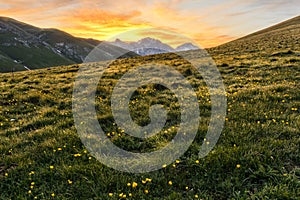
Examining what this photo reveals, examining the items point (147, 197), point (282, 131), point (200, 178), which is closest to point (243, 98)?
point (282, 131)

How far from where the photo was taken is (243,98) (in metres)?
10.4

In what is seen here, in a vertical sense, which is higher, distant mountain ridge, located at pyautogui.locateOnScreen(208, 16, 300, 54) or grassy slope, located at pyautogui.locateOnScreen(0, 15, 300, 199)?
distant mountain ridge, located at pyautogui.locateOnScreen(208, 16, 300, 54)

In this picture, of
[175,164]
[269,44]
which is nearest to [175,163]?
[175,164]

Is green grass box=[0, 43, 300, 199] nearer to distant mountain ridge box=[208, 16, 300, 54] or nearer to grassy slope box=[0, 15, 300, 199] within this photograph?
grassy slope box=[0, 15, 300, 199]

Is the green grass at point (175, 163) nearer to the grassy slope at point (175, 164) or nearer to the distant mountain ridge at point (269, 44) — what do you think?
the grassy slope at point (175, 164)

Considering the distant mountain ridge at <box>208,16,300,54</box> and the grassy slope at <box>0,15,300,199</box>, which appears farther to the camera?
the distant mountain ridge at <box>208,16,300,54</box>

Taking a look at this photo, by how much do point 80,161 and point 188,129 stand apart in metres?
3.32

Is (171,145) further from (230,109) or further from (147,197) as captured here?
(230,109)

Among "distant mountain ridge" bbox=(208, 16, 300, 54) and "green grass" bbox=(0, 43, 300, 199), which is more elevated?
"distant mountain ridge" bbox=(208, 16, 300, 54)

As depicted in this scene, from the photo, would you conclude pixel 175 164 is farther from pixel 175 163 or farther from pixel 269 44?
pixel 269 44

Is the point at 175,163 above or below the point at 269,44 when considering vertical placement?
below

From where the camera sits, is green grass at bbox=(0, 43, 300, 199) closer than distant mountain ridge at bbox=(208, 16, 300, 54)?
Yes

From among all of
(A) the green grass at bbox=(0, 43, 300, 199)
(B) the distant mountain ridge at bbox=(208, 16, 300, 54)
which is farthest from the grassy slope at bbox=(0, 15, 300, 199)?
(B) the distant mountain ridge at bbox=(208, 16, 300, 54)

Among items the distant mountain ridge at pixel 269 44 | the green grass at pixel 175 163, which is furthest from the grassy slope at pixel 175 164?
the distant mountain ridge at pixel 269 44
